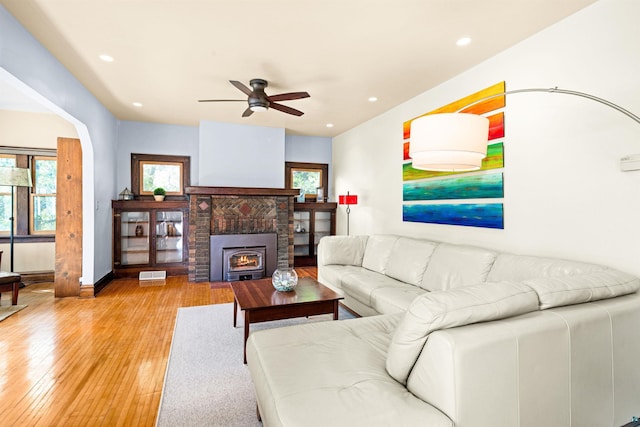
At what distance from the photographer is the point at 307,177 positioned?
272 inches

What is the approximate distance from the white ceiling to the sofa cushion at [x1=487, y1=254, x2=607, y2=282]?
6.17 feet

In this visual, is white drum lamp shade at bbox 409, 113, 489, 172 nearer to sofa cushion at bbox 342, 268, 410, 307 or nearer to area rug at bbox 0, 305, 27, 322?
sofa cushion at bbox 342, 268, 410, 307

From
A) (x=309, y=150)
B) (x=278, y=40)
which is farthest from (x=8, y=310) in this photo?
(x=309, y=150)

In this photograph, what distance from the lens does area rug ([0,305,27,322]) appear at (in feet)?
11.6

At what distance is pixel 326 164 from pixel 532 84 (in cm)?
452

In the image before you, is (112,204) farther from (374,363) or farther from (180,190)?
(374,363)

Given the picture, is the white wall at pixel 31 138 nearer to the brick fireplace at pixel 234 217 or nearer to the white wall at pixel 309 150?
the brick fireplace at pixel 234 217

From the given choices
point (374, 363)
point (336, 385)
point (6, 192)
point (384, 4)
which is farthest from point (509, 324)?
Result: point (6, 192)

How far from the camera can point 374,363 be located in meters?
1.64

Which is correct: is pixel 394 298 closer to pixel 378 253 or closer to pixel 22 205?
pixel 378 253

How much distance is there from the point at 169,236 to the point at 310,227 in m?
2.65

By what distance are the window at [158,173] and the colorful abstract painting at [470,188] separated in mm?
4166

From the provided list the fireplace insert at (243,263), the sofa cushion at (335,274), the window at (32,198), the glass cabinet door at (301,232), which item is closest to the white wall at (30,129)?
the window at (32,198)

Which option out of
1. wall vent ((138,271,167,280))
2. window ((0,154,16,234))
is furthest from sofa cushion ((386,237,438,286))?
window ((0,154,16,234))
